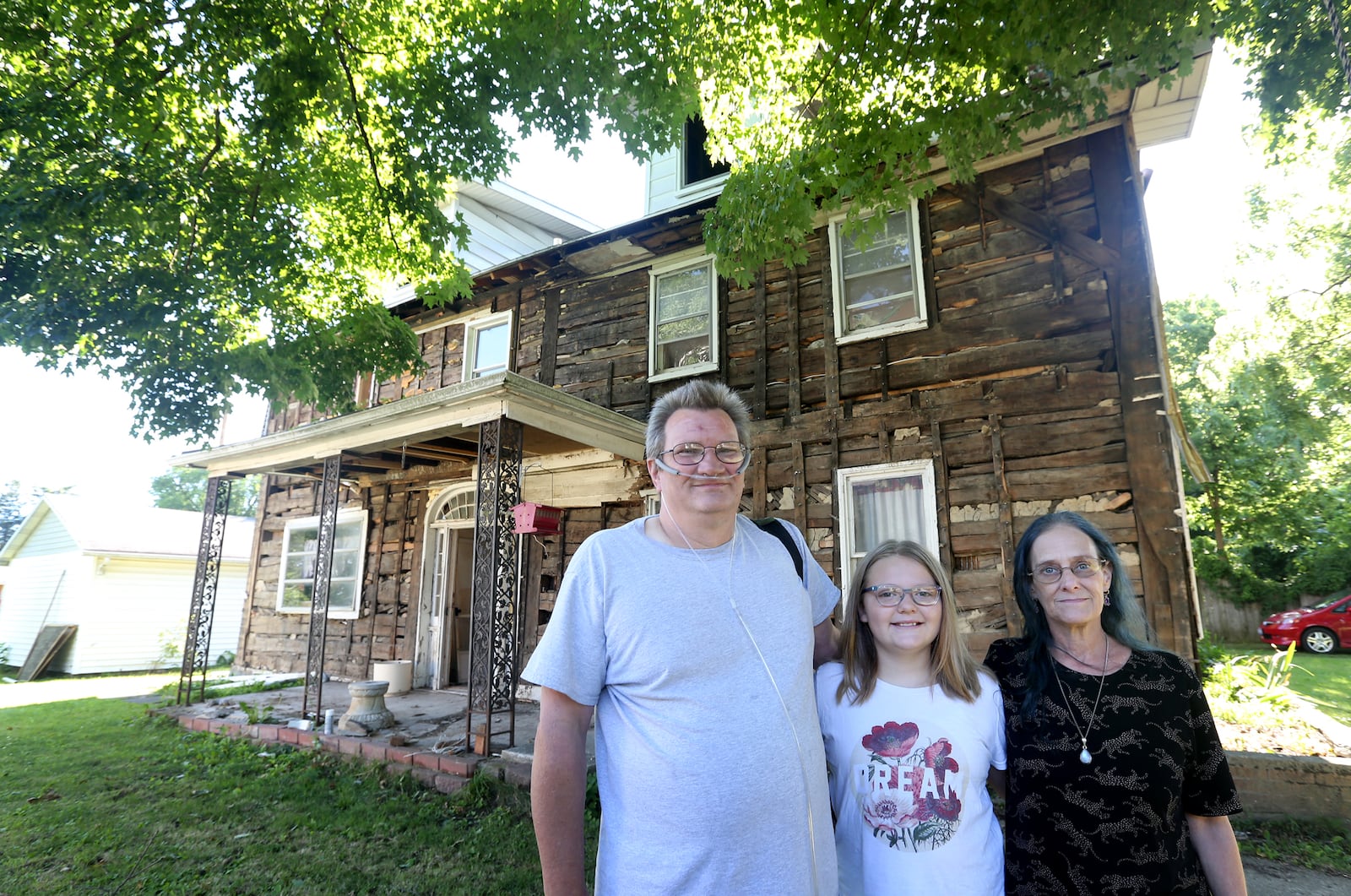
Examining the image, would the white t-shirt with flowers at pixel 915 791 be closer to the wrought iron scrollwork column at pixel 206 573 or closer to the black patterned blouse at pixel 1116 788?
the black patterned blouse at pixel 1116 788

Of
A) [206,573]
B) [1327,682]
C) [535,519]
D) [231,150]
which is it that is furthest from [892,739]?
[1327,682]

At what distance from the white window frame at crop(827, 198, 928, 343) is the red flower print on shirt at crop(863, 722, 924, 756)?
5.49 meters

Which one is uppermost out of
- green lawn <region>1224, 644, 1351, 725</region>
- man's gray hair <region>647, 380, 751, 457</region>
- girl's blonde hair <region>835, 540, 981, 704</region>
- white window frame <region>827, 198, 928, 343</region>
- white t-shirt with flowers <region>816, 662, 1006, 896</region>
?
white window frame <region>827, 198, 928, 343</region>

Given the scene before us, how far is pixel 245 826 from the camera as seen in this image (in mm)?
4730

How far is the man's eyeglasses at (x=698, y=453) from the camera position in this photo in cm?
187

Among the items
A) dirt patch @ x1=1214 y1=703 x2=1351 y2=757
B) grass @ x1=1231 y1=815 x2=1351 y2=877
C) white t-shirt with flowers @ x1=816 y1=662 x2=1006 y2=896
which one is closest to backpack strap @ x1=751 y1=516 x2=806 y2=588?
white t-shirt with flowers @ x1=816 y1=662 x2=1006 y2=896

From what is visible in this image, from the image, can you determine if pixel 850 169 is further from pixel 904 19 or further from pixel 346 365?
pixel 346 365

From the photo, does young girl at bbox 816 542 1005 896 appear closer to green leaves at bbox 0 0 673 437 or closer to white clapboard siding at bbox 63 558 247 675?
green leaves at bbox 0 0 673 437

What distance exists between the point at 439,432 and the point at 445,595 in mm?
3609

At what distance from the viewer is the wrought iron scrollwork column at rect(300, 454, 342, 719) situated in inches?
285

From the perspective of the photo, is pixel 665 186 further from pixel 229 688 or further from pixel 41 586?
pixel 41 586

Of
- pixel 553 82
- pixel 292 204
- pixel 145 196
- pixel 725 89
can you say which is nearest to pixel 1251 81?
pixel 725 89

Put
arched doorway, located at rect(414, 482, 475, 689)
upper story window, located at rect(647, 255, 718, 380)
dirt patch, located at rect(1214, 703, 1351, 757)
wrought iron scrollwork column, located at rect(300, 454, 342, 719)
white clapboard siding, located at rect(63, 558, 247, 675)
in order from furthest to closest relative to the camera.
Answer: white clapboard siding, located at rect(63, 558, 247, 675), arched doorway, located at rect(414, 482, 475, 689), upper story window, located at rect(647, 255, 718, 380), wrought iron scrollwork column, located at rect(300, 454, 342, 719), dirt patch, located at rect(1214, 703, 1351, 757)

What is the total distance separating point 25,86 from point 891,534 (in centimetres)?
772
